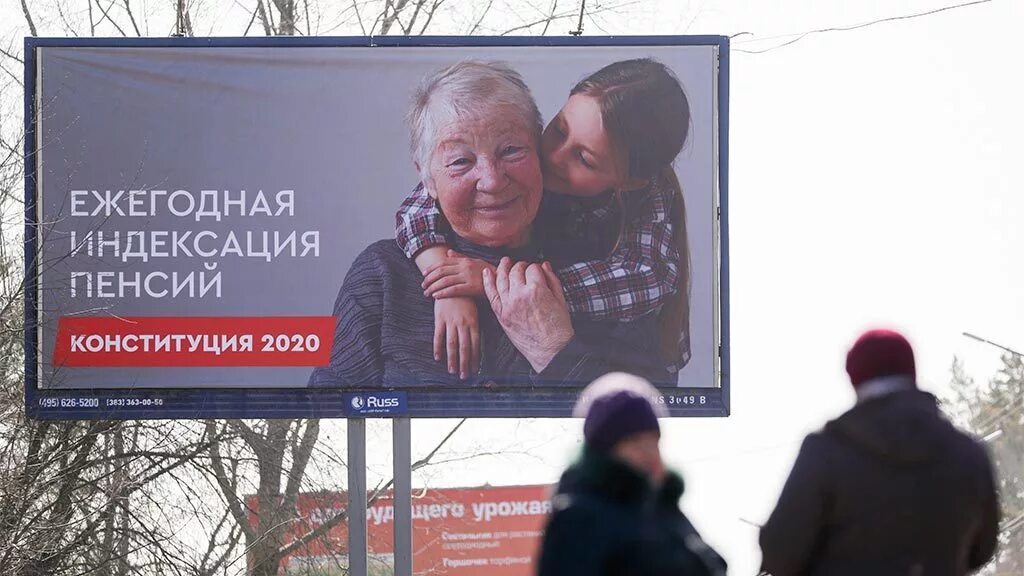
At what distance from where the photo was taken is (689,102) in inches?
439

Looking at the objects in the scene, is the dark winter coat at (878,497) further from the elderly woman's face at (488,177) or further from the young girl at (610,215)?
the elderly woman's face at (488,177)

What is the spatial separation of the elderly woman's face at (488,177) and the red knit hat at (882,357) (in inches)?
259

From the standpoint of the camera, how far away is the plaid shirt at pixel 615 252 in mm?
10875

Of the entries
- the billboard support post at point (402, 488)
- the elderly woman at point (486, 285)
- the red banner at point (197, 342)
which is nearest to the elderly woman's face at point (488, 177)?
the elderly woman at point (486, 285)

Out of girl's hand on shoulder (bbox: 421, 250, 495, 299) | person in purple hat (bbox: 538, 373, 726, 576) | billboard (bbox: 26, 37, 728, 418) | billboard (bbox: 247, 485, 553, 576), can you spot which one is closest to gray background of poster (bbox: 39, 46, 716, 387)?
billboard (bbox: 26, 37, 728, 418)

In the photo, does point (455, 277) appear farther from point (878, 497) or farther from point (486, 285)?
point (878, 497)

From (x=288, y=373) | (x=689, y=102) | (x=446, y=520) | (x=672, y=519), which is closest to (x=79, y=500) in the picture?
(x=288, y=373)

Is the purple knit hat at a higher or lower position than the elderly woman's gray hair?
lower

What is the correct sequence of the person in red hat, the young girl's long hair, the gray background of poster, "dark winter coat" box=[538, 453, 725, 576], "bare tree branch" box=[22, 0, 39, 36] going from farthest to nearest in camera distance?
1. "bare tree branch" box=[22, 0, 39, 36]
2. the young girl's long hair
3. the gray background of poster
4. the person in red hat
5. "dark winter coat" box=[538, 453, 725, 576]

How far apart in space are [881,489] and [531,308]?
6579 millimetres

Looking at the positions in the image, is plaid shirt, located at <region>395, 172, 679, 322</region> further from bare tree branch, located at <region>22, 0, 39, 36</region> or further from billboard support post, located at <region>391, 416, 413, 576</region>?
bare tree branch, located at <region>22, 0, 39, 36</region>

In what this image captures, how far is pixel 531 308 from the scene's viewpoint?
10852mm

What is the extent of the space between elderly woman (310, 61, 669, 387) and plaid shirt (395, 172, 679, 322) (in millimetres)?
84

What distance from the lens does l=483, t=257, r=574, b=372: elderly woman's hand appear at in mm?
10805
